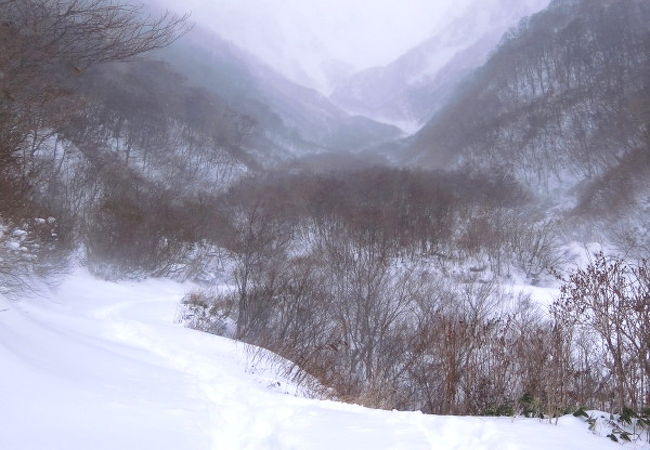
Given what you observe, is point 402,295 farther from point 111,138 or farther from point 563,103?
point 563,103

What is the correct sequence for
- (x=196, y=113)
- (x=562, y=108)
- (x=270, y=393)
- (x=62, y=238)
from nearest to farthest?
(x=270, y=393) → (x=62, y=238) → (x=562, y=108) → (x=196, y=113)

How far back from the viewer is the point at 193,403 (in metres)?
4.25

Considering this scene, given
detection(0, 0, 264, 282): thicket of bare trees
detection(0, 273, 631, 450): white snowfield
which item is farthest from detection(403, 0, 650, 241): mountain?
detection(0, 0, 264, 282): thicket of bare trees

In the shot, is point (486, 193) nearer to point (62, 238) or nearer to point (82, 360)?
point (62, 238)

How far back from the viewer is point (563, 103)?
50.1 m

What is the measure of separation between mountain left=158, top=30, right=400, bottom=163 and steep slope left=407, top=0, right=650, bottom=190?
28.5m

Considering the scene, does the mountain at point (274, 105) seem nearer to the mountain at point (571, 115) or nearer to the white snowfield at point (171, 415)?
the mountain at point (571, 115)

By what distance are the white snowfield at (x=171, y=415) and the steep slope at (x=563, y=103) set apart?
38792 mm

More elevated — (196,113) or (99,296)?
(196,113)

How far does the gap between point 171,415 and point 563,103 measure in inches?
2306

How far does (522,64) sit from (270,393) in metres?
73.8

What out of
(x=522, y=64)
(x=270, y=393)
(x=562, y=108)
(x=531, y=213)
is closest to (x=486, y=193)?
(x=531, y=213)

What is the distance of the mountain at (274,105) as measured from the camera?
83.3 meters

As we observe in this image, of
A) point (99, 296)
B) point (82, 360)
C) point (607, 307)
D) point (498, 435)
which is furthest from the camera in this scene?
point (99, 296)
